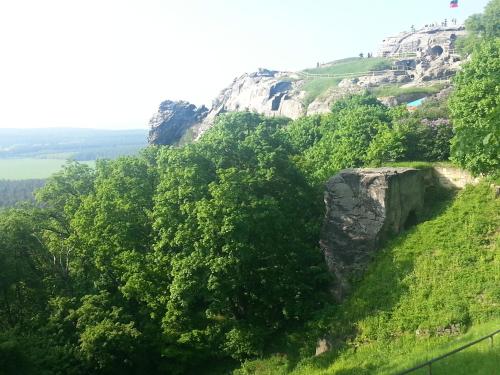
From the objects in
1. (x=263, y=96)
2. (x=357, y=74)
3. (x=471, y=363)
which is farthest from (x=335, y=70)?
(x=471, y=363)

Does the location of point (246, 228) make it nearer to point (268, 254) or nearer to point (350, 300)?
point (268, 254)

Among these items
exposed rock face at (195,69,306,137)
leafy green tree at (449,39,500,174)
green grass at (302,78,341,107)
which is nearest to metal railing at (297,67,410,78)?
green grass at (302,78,341,107)

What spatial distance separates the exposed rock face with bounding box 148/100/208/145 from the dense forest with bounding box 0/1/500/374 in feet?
252

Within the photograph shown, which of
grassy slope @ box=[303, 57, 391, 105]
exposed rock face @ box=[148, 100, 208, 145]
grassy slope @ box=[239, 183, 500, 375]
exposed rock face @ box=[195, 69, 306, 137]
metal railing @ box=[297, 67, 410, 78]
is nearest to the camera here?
grassy slope @ box=[239, 183, 500, 375]

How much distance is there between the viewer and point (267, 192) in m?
27.6

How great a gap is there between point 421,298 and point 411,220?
265 inches

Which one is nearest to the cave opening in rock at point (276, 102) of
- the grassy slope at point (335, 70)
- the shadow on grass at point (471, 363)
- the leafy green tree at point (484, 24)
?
the grassy slope at point (335, 70)

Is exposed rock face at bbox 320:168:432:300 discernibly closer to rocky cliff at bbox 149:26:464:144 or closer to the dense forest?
the dense forest

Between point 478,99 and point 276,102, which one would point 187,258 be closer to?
point 478,99

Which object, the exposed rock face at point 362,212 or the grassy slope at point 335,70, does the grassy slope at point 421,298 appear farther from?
the grassy slope at point 335,70

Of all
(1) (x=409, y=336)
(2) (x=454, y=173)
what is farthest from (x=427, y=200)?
(1) (x=409, y=336)

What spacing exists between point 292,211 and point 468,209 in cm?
957

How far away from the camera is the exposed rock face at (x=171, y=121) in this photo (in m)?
108

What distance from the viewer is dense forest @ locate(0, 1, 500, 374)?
75.6 ft
